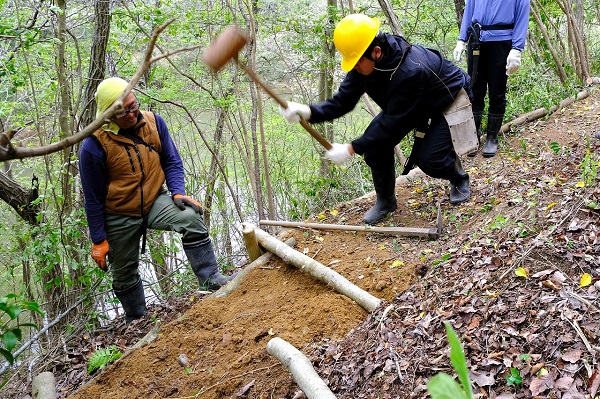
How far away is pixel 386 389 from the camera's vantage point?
259 centimetres

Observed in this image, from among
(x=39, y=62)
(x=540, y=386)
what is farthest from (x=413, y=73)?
(x=39, y=62)

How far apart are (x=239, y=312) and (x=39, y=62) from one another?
6131 mm

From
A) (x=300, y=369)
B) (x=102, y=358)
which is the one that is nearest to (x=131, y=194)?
(x=102, y=358)

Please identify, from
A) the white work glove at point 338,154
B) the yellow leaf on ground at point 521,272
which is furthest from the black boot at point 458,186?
the yellow leaf on ground at point 521,272

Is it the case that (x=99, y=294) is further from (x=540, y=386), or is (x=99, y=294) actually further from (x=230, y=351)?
(x=540, y=386)

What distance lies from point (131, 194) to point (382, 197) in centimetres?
234

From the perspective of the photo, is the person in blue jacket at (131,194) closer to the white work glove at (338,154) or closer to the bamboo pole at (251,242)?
the bamboo pole at (251,242)

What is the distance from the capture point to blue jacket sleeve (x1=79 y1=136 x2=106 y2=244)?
4.20 meters

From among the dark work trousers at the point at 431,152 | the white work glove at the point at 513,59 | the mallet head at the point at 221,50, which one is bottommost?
the dark work trousers at the point at 431,152

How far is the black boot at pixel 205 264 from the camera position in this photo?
15.1 feet

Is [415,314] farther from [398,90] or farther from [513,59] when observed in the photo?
[513,59]

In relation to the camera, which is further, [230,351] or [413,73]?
[413,73]

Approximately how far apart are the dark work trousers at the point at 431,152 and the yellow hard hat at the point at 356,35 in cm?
92

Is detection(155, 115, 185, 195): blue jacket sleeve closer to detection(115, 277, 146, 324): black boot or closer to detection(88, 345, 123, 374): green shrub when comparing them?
detection(115, 277, 146, 324): black boot
